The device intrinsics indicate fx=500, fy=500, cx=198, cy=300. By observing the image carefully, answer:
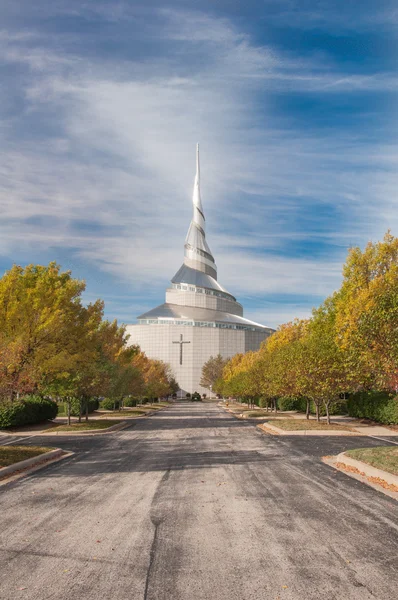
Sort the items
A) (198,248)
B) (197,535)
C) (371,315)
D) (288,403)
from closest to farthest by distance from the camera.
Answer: (197,535) < (371,315) < (288,403) < (198,248)

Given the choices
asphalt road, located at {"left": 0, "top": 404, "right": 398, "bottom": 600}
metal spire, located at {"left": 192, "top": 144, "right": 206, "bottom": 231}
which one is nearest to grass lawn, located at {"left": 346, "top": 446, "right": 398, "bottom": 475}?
asphalt road, located at {"left": 0, "top": 404, "right": 398, "bottom": 600}

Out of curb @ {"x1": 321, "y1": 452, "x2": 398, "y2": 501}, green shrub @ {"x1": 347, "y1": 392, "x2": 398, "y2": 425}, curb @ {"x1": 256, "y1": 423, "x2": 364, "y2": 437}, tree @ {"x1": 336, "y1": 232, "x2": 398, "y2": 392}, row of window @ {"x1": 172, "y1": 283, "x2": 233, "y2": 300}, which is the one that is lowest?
curb @ {"x1": 256, "y1": 423, "x2": 364, "y2": 437}

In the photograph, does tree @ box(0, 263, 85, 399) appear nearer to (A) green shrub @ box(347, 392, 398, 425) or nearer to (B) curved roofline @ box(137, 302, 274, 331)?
(A) green shrub @ box(347, 392, 398, 425)

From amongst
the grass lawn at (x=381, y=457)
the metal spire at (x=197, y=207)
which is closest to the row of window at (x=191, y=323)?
the metal spire at (x=197, y=207)

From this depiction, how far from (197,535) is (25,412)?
25.0 metres

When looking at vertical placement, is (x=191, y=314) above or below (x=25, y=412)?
above

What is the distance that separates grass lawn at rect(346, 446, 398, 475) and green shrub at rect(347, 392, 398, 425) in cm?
1316

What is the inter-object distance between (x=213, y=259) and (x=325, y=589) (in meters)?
178

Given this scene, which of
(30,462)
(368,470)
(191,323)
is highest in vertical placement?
(191,323)

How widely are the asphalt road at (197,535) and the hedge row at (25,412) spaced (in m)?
15.7

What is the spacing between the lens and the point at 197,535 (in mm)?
7480

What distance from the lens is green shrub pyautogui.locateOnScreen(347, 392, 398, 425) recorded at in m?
29.7

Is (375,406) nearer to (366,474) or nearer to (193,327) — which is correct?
(366,474)

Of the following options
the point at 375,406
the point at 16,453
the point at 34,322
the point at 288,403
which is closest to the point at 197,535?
the point at 16,453
